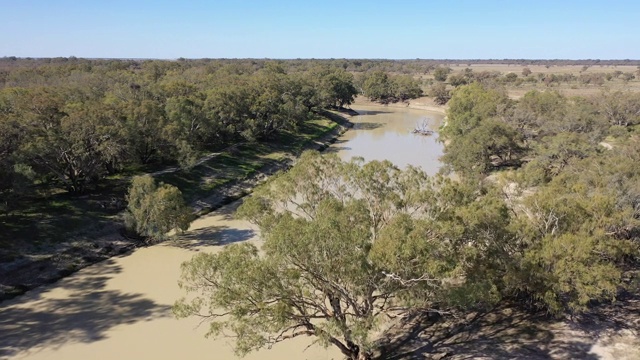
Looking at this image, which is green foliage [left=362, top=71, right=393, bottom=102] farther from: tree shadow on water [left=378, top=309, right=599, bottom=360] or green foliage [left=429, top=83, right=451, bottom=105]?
tree shadow on water [left=378, top=309, right=599, bottom=360]

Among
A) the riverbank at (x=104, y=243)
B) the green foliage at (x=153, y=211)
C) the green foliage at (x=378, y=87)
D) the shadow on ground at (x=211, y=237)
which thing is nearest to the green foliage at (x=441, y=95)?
the green foliage at (x=378, y=87)

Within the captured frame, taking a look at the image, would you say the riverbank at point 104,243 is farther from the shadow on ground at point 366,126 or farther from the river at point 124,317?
the shadow on ground at point 366,126

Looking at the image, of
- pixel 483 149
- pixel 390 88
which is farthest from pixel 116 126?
pixel 390 88

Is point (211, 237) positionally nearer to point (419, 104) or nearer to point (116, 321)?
point (116, 321)

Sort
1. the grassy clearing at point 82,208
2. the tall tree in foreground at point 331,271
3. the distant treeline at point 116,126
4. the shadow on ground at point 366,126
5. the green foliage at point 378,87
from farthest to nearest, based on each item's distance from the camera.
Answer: the green foliage at point 378,87 → the shadow on ground at point 366,126 → the distant treeline at point 116,126 → the grassy clearing at point 82,208 → the tall tree in foreground at point 331,271

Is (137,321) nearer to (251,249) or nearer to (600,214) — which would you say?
(251,249)

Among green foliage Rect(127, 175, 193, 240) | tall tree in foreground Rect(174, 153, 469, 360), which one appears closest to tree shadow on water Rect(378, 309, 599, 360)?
tall tree in foreground Rect(174, 153, 469, 360)
